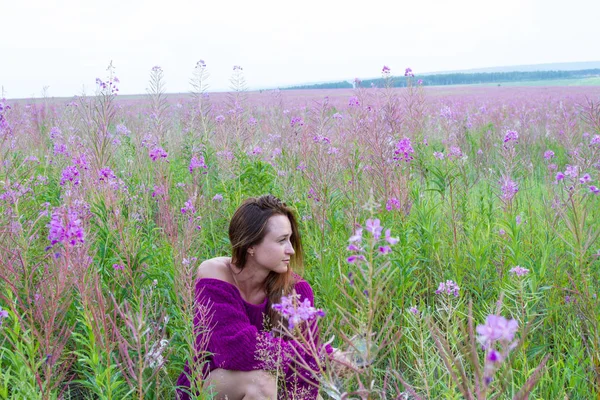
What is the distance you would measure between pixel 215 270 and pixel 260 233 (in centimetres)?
32

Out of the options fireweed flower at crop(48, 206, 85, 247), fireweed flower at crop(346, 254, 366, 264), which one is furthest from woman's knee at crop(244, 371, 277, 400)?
fireweed flower at crop(346, 254, 366, 264)

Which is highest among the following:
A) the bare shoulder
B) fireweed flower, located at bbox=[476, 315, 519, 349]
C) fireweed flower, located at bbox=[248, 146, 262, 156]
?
fireweed flower, located at bbox=[476, 315, 519, 349]

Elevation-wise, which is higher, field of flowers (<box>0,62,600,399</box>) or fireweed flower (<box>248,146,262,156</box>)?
fireweed flower (<box>248,146,262,156</box>)

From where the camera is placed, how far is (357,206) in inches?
132

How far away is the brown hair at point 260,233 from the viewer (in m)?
2.80

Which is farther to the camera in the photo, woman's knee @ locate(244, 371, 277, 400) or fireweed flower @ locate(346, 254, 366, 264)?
woman's knee @ locate(244, 371, 277, 400)

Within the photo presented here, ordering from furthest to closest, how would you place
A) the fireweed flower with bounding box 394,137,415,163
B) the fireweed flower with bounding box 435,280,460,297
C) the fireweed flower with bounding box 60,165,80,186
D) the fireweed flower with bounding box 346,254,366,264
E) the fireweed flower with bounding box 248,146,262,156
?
the fireweed flower with bounding box 248,146,262,156 < the fireweed flower with bounding box 394,137,415,163 < the fireweed flower with bounding box 60,165,80,186 < the fireweed flower with bounding box 435,280,460,297 < the fireweed flower with bounding box 346,254,366,264

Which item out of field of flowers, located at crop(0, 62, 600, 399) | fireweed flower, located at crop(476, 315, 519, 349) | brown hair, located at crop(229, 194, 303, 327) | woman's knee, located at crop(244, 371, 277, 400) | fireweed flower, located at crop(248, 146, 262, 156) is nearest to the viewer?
fireweed flower, located at crop(476, 315, 519, 349)

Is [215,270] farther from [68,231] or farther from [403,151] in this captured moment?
[403,151]

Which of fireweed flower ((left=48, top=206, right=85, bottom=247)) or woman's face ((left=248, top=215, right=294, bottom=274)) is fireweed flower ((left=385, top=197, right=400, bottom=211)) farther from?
fireweed flower ((left=48, top=206, right=85, bottom=247))

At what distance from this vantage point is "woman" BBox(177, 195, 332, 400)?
2.57 m

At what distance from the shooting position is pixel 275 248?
277cm

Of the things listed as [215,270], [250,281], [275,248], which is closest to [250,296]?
[250,281]

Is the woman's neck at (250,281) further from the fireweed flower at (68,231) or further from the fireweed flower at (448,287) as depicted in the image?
the fireweed flower at (68,231)
